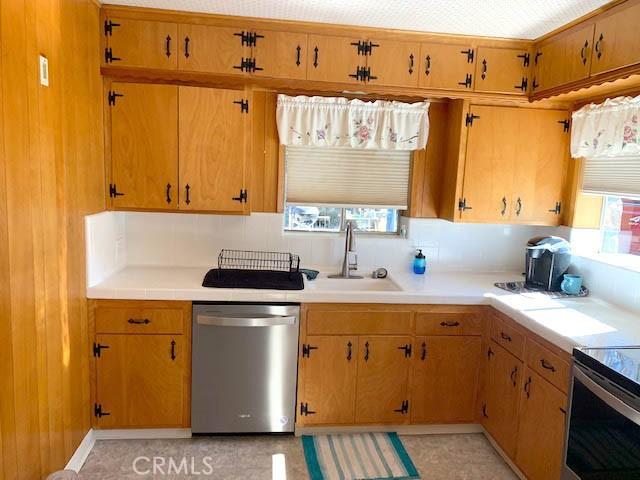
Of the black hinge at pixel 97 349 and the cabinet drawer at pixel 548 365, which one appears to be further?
the black hinge at pixel 97 349

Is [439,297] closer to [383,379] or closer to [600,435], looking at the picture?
[383,379]

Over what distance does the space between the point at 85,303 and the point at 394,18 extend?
2294 millimetres

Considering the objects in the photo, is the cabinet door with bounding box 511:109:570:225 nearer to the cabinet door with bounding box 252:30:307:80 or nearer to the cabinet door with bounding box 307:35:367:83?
the cabinet door with bounding box 307:35:367:83

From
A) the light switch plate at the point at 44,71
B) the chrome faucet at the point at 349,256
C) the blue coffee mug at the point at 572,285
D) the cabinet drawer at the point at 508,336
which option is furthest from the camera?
the chrome faucet at the point at 349,256

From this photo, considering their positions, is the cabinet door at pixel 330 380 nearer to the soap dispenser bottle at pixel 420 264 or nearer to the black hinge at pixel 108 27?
the soap dispenser bottle at pixel 420 264

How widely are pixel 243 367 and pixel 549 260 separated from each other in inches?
76.1

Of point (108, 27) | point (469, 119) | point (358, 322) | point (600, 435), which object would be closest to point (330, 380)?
point (358, 322)

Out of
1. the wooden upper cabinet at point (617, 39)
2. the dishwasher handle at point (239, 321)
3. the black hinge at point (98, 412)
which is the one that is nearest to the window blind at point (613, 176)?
the wooden upper cabinet at point (617, 39)

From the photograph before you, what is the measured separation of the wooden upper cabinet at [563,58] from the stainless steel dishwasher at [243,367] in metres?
1.96

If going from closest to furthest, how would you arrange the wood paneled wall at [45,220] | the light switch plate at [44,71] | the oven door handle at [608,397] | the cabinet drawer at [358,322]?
the oven door handle at [608,397] → the wood paneled wall at [45,220] → the light switch plate at [44,71] → the cabinet drawer at [358,322]

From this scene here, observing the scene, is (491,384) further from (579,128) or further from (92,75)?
(92,75)

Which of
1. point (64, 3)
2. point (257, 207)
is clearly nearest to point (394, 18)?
point (257, 207)

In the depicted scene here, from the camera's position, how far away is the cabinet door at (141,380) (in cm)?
278

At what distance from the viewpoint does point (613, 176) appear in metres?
2.95
